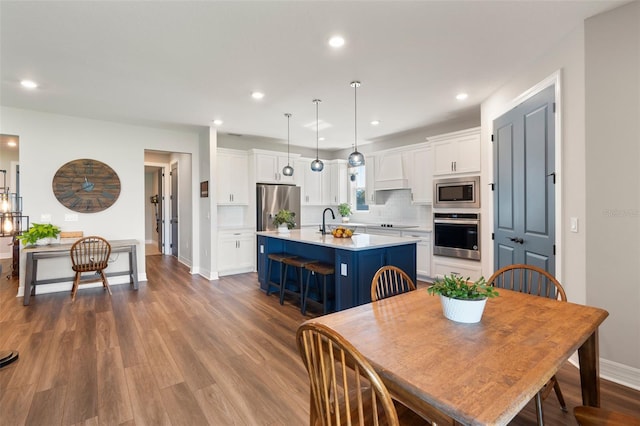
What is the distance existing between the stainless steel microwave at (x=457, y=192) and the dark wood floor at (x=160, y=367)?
8.36 feet

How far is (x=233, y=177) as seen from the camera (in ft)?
19.7

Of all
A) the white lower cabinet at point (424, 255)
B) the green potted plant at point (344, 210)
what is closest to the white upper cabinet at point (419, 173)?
the white lower cabinet at point (424, 255)

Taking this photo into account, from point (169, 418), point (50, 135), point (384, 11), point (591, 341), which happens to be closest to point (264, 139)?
point (50, 135)

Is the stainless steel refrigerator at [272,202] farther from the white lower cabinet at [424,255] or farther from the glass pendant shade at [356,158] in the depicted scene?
the glass pendant shade at [356,158]

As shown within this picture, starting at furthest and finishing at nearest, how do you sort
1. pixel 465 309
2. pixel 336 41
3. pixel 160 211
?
1. pixel 160 211
2. pixel 336 41
3. pixel 465 309

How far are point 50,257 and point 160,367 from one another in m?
3.08

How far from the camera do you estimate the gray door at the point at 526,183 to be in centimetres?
278

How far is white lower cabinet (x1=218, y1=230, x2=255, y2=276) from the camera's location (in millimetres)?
5742

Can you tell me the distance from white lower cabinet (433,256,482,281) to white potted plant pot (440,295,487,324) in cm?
332

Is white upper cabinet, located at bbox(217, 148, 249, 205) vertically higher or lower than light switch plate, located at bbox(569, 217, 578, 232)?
higher

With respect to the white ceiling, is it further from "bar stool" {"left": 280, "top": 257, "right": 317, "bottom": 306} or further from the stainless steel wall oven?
"bar stool" {"left": 280, "top": 257, "right": 317, "bottom": 306}

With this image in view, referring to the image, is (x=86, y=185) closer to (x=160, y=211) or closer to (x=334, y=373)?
(x=160, y=211)

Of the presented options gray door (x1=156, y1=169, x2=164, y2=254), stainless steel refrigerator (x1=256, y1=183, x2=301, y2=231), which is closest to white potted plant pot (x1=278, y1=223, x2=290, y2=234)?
stainless steel refrigerator (x1=256, y1=183, x2=301, y2=231)

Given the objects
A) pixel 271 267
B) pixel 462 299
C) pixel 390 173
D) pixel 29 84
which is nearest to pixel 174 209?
pixel 271 267
